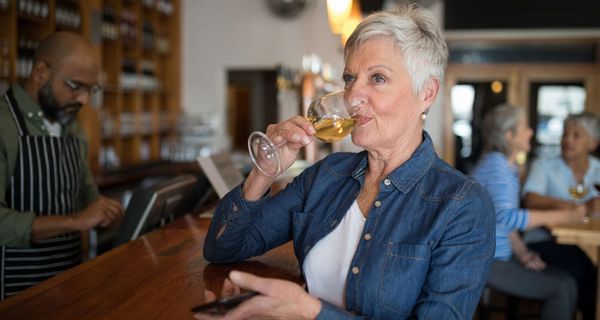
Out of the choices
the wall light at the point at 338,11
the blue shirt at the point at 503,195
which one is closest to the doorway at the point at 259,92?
the wall light at the point at 338,11

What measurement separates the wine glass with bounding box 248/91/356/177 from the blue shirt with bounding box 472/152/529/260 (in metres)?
1.90

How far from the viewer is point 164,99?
27.3 ft

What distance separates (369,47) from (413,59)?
0.35 ft

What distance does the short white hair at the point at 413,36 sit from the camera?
1445 mm

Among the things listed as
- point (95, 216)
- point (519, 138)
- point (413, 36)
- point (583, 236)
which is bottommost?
point (583, 236)

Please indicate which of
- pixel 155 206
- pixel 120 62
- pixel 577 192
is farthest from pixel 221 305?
pixel 120 62

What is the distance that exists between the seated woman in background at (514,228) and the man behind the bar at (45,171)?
74.5 inches

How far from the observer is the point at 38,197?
8.34 ft

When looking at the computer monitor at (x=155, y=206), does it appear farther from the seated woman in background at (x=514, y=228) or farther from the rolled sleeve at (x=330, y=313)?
the seated woman in background at (x=514, y=228)

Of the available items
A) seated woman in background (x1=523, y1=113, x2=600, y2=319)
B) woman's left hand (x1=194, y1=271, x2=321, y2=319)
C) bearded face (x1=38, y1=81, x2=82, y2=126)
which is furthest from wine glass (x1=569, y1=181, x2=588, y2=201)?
woman's left hand (x1=194, y1=271, x2=321, y2=319)

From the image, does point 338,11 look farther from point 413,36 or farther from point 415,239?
point 415,239

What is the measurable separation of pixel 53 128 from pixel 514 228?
224cm

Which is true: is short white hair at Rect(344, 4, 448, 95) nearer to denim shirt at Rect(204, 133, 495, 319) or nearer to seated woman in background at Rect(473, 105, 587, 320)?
denim shirt at Rect(204, 133, 495, 319)

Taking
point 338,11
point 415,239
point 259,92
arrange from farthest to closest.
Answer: point 259,92 < point 338,11 < point 415,239
